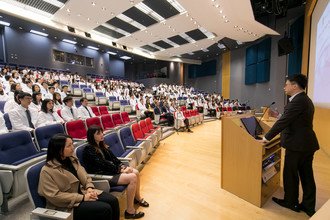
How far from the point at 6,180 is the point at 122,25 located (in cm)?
964

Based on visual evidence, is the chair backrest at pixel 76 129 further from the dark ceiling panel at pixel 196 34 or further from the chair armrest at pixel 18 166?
the dark ceiling panel at pixel 196 34

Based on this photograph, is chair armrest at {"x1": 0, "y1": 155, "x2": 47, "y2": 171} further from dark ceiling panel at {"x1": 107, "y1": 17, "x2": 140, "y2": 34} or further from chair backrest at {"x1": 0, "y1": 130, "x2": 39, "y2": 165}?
dark ceiling panel at {"x1": 107, "y1": 17, "x2": 140, "y2": 34}

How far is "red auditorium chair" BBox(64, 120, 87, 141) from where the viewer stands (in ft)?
9.43

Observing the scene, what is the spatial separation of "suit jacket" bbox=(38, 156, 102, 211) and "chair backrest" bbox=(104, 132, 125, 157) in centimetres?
102

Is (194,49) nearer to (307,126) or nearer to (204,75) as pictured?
(204,75)

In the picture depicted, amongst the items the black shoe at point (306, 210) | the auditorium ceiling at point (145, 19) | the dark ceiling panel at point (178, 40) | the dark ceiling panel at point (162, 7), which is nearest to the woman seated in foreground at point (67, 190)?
the black shoe at point (306, 210)

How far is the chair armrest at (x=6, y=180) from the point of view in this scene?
64.2 inches

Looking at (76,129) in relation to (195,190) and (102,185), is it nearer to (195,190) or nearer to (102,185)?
(102,185)

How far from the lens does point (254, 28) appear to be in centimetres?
839

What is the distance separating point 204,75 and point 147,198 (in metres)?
16.5

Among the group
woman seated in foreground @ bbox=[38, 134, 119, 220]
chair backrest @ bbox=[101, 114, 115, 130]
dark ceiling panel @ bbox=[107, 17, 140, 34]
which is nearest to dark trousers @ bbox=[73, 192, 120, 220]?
woman seated in foreground @ bbox=[38, 134, 119, 220]

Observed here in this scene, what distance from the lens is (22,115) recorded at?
290cm

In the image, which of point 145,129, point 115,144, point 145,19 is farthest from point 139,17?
point 115,144

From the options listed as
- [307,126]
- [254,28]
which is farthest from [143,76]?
[307,126]
